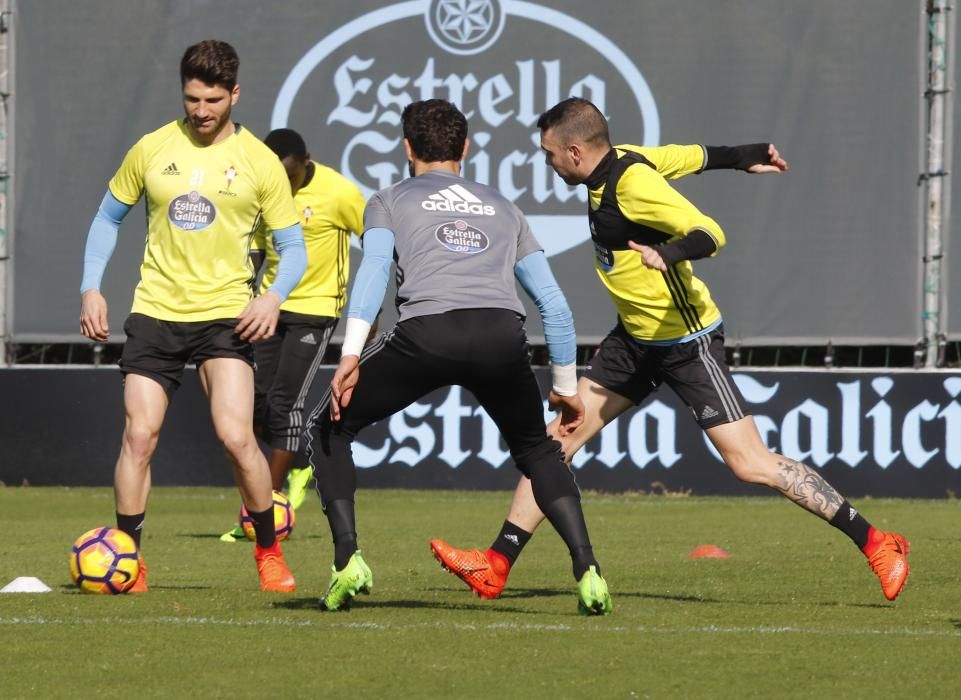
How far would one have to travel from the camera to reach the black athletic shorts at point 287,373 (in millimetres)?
10945

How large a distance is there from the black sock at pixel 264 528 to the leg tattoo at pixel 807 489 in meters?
2.10

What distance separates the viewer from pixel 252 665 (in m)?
5.57

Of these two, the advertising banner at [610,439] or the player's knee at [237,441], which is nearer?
the player's knee at [237,441]

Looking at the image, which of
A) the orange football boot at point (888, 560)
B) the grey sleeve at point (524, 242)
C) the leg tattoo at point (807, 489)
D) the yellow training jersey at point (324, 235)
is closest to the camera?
the grey sleeve at point (524, 242)

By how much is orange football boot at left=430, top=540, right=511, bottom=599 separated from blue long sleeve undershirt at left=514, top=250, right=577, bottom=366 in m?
1.06

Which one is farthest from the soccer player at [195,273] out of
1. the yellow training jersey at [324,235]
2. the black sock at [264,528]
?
the yellow training jersey at [324,235]

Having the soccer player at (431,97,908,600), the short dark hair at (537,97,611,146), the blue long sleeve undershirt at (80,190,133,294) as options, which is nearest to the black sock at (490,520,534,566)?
the soccer player at (431,97,908,600)

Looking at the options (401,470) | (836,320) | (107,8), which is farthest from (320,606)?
(107,8)

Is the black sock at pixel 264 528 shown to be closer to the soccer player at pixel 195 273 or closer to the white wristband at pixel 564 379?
the soccer player at pixel 195 273

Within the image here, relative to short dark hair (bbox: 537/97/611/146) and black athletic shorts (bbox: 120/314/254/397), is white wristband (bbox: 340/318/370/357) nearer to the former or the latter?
black athletic shorts (bbox: 120/314/254/397)

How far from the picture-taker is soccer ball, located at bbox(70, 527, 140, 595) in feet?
24.2

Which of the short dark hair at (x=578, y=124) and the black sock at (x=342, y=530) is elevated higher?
the short dark hair at (x=578, y=124)

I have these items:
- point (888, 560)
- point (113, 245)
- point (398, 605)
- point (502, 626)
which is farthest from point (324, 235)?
point (502, 626)

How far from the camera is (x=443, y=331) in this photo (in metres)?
6.46
